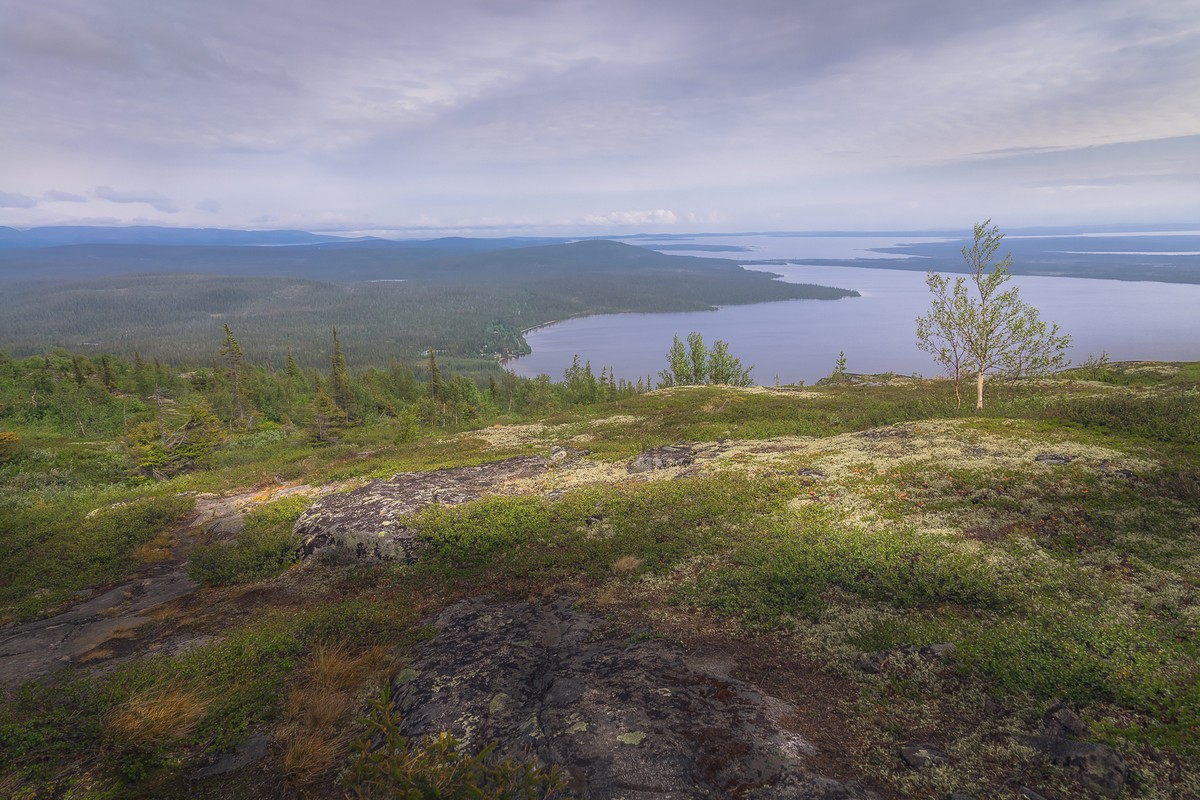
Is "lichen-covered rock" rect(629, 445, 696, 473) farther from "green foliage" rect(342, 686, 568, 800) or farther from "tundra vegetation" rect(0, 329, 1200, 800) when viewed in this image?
"green foliage" rect(342, 686, 568, 800)

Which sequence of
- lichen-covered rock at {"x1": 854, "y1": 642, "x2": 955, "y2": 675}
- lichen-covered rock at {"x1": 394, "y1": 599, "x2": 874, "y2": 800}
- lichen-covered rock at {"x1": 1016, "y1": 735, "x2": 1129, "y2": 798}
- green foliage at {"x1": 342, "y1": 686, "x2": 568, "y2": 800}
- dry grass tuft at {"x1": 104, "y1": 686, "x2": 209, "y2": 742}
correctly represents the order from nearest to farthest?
green foliage at {"x1": 342, "y1": 686, "x2": 568, "y2": 800}, lichen-covered rock at {"x1": 1016, "y1": 735, "x2": 1129, "y2": 798}, lichen-covered rock at {"x1": 394, "y1": 599, "x2": 874, "y2": 800}, dry grass tuft at {"x1": 104, "y1": 686, "x2": 209, "y2": 742}, lichen-covered rock at {"x1": 854, "y1": 642, "x2": 955, "y2": 675}

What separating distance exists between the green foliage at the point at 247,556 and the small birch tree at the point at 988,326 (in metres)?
35.2

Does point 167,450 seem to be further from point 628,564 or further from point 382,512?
point 628,564

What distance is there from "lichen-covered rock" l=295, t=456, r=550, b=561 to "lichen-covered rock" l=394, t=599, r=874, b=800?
6890 mm

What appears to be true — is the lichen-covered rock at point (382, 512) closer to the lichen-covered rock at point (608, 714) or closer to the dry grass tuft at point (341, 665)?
the dry grass tuft at point (341, 665)

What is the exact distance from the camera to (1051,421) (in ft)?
80.7

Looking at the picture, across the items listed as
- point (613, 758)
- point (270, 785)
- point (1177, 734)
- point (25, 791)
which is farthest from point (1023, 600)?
point (25, 791)

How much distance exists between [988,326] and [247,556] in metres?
41.8

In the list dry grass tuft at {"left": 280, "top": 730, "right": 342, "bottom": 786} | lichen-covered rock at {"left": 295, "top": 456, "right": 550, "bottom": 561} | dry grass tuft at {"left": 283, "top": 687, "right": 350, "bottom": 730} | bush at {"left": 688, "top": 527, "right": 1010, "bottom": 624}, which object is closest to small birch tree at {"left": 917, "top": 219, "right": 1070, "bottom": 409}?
bush at {"left": 688, "top": 527, "right": 1010, "bottom": 624}

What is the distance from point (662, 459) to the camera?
1064 inches

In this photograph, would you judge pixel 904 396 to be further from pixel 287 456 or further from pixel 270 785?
pixel 287 456

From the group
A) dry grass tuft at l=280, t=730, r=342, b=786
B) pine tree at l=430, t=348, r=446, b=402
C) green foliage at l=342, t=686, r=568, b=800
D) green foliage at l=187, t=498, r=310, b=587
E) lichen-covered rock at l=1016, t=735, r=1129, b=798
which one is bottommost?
pine tree at l=430, t=348, r=446, b=402

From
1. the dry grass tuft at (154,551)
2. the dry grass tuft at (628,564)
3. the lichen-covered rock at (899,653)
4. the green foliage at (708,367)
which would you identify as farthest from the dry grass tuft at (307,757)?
the green foliage at (708,367)

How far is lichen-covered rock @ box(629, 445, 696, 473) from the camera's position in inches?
1031
